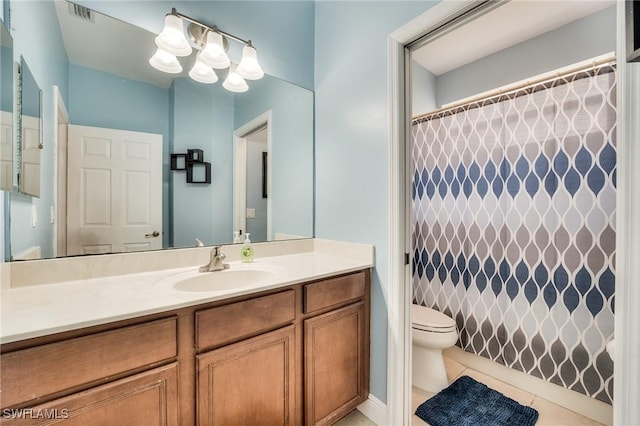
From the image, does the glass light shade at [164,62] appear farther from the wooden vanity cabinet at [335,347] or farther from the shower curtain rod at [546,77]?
the shower curtain rod at [546,77]

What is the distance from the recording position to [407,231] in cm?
142

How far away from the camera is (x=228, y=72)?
158cm

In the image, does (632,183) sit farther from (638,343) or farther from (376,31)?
(376,31)

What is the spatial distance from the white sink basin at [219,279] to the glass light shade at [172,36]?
106 centimetres

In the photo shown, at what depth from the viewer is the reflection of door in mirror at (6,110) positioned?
94 cm

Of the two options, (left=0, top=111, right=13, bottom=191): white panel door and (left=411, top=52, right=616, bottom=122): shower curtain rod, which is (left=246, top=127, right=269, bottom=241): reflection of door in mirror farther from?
(left=411, top=52, right=616, bottom=122): shower curtain rod

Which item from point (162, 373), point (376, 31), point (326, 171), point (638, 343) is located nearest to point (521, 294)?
point (638, 343)

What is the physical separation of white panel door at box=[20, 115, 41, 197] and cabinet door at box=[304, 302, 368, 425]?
121 cm

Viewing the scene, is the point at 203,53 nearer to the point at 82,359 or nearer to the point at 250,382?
the point at 82,359

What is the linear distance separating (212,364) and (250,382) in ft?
0.62

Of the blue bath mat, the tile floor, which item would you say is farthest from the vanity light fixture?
the blue bath mat

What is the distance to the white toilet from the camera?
5.82 ft

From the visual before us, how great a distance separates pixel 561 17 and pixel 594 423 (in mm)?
2418

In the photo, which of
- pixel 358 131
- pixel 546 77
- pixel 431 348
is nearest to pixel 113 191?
pixel 358 131
